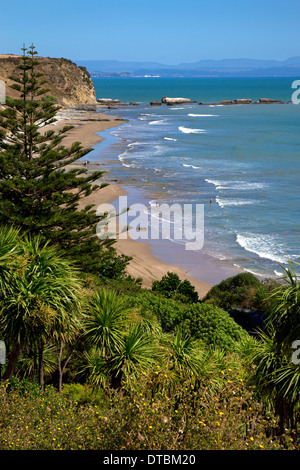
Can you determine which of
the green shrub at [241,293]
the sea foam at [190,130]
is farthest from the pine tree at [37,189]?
the sea foam at [190,130]

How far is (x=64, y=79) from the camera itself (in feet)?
380

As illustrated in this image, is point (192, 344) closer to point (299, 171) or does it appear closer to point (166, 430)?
point (166, 430)

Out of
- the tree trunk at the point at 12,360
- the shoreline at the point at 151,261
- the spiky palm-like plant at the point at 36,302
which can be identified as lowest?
the shoreline at the point at 151,261

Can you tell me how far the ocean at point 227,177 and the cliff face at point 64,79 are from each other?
33355 millimetres

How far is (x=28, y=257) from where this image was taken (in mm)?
9484

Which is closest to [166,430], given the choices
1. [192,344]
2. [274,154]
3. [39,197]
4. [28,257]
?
[192,344]

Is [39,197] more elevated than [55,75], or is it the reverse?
[55,75]

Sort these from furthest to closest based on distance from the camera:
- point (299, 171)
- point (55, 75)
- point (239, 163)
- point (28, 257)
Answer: point (55, 75), point (239, 163), point (299, 171), point (28, 257)

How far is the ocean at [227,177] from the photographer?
87.6 feet

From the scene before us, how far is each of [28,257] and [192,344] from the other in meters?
3.19

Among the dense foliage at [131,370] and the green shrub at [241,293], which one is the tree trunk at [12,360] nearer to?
the dense foliage at [131,370]

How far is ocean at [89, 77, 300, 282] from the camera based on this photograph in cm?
2670

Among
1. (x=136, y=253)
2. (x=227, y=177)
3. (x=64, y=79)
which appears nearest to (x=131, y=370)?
(x=136, y=253)

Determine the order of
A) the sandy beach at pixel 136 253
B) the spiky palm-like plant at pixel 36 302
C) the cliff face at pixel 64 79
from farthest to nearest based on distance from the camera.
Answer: the cliff face at pixel 64 79, the sandy beach at pixel 136 253, the spiky palm-like plant at pixel 36 302
